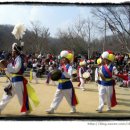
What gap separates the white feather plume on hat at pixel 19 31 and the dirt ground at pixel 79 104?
92 centimetres

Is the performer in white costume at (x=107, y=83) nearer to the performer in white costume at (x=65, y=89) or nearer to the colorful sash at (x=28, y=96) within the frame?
the performer in white costume at (x=65, y=89)

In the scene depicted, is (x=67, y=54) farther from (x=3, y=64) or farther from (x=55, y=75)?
(x=3, y=64)

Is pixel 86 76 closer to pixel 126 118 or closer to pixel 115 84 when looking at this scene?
pixel 115 84

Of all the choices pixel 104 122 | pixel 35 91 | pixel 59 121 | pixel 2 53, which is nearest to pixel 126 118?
pixel 104 122

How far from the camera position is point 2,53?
6926 mm

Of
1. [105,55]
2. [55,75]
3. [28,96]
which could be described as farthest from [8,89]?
[105,55]

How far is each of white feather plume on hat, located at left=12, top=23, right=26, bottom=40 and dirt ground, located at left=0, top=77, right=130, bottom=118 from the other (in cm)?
92

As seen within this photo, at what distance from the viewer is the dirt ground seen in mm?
7317

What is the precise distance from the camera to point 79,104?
7.77m

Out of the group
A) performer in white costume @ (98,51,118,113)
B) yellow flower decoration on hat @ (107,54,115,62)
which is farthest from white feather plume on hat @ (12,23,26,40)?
performer in white costume @ (98,51,118,113)

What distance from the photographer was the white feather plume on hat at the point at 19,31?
6.75 m

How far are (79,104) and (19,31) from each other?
1.79 meters

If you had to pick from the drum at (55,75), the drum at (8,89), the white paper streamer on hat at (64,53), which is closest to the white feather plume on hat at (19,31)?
the white paper streamer on hat at (64,53)

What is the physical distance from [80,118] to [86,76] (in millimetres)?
1319
